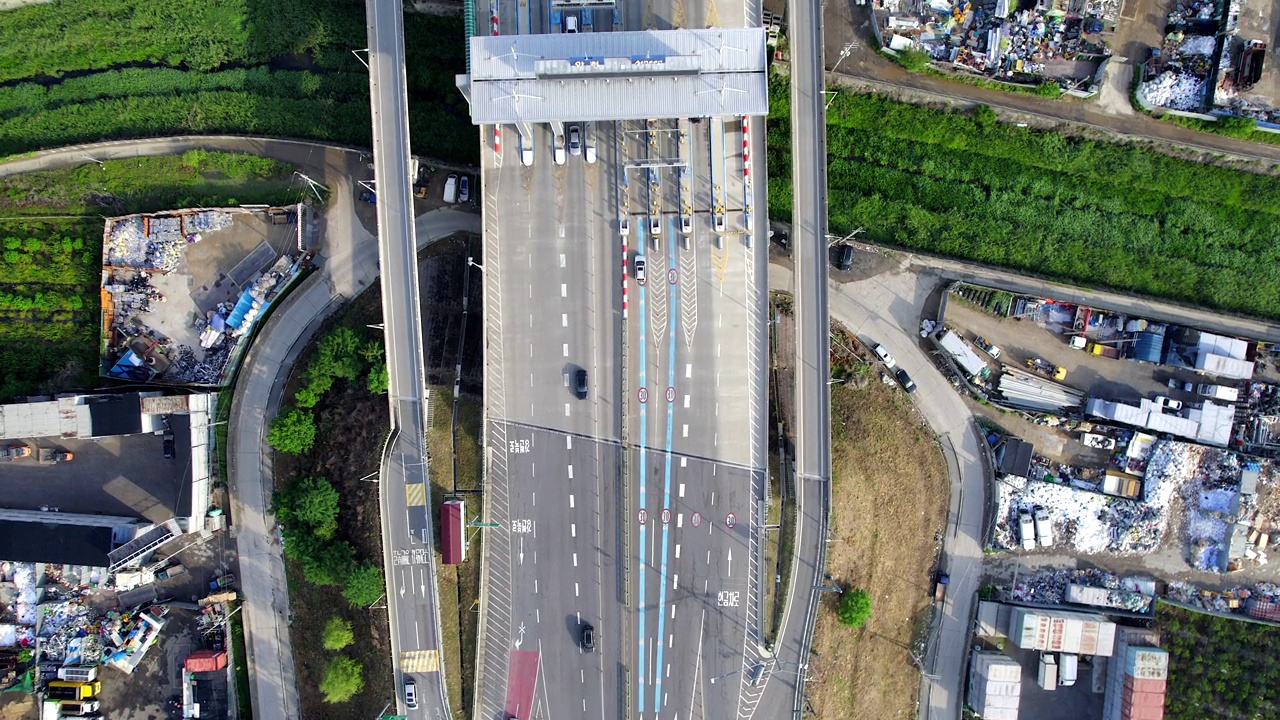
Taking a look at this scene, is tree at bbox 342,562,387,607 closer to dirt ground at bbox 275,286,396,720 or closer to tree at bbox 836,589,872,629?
dirt ground at bbox 275,286,396,720

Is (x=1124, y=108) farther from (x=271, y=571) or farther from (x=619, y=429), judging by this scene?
(x=271, y=571)

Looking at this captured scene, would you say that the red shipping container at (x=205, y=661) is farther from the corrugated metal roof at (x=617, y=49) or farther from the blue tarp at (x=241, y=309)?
the corrugated metal roof at (x=617, y=49)

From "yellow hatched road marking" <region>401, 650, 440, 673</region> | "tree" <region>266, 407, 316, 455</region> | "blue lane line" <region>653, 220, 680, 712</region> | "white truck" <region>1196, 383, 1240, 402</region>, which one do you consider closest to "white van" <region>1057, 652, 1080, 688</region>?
"white truck" <region>1196, 383, 1240, 402</region>

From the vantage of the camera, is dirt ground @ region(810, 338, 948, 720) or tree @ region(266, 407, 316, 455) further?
tree @ region(266, 407, 316, 455)

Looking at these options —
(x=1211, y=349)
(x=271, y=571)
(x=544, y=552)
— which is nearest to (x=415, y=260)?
(x=544, y=552)

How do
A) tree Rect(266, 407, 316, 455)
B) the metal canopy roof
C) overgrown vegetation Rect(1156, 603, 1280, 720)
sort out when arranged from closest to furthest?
1. the metal canopy roof
2. tree Rect(266, 407, 316, 455)
3. overgrown vegetation Rect(1156, 603, 1280, 720)

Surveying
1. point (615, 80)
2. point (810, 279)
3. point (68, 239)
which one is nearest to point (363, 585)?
point (68, 239)

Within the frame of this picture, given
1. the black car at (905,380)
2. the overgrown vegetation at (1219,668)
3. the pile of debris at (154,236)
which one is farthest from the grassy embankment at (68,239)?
the overgrown vegetation at (1219,668)
